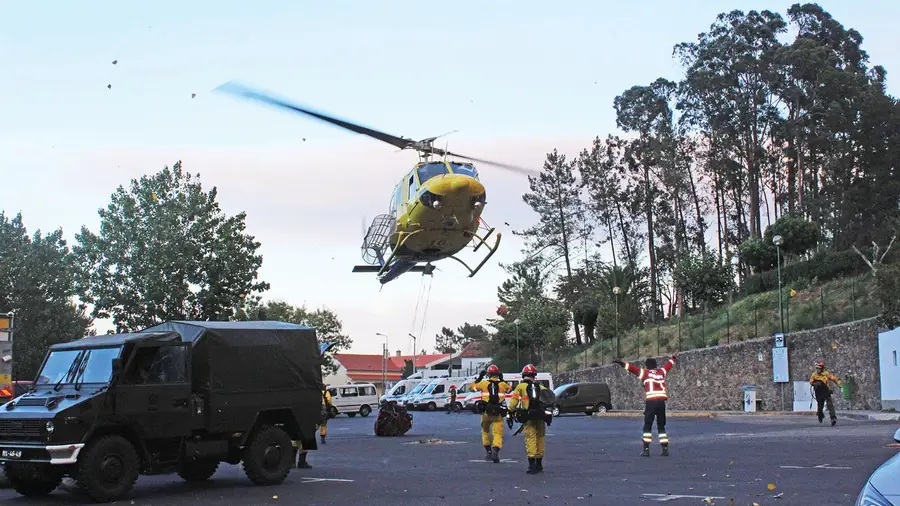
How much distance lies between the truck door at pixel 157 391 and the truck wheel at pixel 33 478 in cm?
103

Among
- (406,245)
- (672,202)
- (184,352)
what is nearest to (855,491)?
(184,352)

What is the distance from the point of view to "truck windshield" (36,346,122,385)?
496 inches

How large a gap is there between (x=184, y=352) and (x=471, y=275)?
52.3ft

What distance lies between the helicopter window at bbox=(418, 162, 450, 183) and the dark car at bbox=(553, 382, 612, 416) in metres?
22.2

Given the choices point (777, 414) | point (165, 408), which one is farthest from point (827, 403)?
point (165, 408)

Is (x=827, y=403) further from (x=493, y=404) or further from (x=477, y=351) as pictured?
(x=477, y=351)

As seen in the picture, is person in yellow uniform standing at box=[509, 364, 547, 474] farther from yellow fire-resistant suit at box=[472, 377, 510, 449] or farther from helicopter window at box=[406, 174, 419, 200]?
helicopter window at box=[406, 174, 419, 200]

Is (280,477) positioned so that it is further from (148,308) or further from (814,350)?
(148,308)

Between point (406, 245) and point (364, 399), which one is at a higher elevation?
point (406, 245)

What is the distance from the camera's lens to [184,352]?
1323 cm

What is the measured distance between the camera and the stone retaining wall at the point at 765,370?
34531 mm

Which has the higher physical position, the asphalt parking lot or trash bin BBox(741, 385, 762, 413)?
trash bin BBox(741, 385, 762, 413)

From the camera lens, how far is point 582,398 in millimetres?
45938

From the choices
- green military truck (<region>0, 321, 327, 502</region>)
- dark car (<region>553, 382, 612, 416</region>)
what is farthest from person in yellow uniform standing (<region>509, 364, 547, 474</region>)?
dark car (<region>553, 382, 612, 416</region>)
